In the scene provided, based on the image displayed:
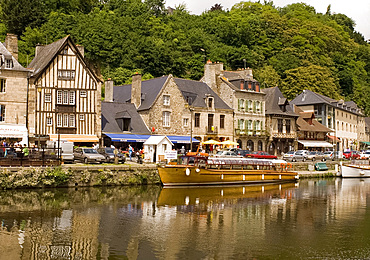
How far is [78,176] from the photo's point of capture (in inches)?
1078

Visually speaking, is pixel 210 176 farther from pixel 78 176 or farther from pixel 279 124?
pixel 279 124

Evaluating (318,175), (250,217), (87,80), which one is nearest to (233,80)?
(318,175)

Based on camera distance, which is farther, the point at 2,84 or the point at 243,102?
the point at 243,102

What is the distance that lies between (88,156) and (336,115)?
45565mm

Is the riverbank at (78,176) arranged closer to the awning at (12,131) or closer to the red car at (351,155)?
the awning at (12,131)

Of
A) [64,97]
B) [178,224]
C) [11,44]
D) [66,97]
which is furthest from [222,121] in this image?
[178,224]

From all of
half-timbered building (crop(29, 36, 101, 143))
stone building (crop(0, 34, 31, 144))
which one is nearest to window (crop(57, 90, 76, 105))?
half-timbered building (crop(29, 36, 101, 143))

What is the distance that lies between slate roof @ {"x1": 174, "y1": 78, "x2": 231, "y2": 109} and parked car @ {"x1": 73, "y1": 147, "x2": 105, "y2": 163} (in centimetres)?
1590

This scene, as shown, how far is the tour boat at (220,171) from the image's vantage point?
1171 inches

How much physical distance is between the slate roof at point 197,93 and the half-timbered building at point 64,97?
10689 millimetres

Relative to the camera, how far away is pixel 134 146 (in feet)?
137

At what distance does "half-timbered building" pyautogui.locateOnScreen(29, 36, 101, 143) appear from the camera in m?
35.6

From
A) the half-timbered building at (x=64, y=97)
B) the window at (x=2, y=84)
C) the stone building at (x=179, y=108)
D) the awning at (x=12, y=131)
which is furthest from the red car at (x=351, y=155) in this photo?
the window at (x=2, y=84)

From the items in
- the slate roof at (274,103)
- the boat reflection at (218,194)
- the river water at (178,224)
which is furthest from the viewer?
the slate roof at (274,103)
